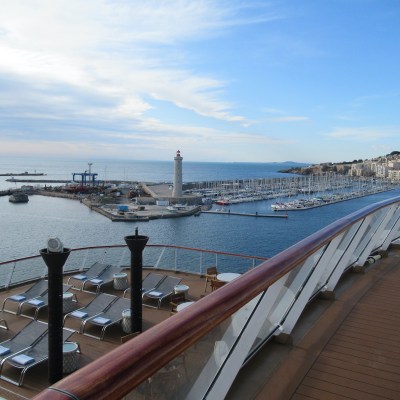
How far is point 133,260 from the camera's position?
4449mm

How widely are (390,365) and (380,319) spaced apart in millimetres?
661

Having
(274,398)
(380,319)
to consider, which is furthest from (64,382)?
(380,319)

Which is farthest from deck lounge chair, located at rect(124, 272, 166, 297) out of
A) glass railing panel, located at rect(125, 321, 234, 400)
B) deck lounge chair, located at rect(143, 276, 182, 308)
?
glass railing panel, located at rect(125, 321, 234, 400)

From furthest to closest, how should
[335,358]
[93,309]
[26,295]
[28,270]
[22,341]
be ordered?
[28,270]
[26,295]
[93,309]
[22,341]
[335,358]

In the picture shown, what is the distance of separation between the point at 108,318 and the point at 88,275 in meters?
2.15

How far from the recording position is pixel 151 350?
2.48 feet

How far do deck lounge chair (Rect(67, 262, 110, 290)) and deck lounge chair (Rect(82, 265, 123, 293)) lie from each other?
0.22ft

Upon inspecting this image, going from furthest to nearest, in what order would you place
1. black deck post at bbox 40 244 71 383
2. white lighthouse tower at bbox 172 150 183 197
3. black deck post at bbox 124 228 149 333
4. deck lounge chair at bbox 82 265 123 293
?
1. white lighthouse tower at bbox 172 150 183 197
2. deck lounge chair at bbox 82 265 123 293
3. black deck post at bbox 124 228 149 333
4. black deck post at bbox 40 244 71 383

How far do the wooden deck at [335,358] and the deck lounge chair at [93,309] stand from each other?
3.71 meters

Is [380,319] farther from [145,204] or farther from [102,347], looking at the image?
[145,204]

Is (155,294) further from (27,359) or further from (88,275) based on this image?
(27,359)

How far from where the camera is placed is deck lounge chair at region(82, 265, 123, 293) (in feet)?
23.0

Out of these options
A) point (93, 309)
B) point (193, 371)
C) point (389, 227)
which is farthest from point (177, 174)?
point (193, 371)

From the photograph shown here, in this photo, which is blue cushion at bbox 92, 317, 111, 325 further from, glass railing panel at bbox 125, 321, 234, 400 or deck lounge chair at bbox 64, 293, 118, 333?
glass railing panel at bbox 125, 321, 234, 400
